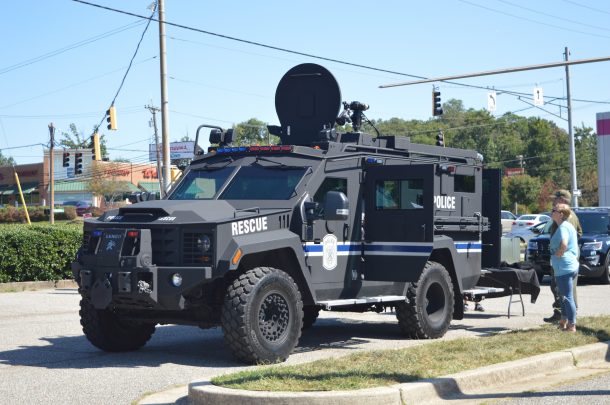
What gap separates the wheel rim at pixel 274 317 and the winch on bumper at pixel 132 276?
0.81 meters

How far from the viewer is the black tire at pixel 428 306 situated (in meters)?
11.4

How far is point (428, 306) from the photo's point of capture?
12.0 m

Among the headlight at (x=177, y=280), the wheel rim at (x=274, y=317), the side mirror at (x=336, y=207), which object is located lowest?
the wheel rim at (x=274, y=317)

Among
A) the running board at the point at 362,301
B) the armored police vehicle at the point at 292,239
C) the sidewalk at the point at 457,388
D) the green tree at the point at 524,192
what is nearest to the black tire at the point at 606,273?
the armored police vehicle at the point at 292,239

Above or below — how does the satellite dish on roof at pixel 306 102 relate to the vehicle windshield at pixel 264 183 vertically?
above

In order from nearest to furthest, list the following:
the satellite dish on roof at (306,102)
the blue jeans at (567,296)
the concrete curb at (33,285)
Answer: the blue jeans at (567,296), the satellite dish on roof at (306,102), the concrete curb at (33,285)

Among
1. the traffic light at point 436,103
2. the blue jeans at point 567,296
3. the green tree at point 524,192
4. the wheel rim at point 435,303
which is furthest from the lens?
the green tree at point 524,192

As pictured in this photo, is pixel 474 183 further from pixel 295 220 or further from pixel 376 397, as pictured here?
pixel 376 397

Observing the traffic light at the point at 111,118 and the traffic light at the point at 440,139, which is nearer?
the traffic light at the point at 440,139

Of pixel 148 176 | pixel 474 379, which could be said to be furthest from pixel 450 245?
pixel 148 176

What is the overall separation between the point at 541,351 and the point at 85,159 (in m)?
86.3

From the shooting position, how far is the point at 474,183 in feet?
43.3

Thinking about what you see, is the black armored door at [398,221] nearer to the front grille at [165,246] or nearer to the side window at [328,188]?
the side window at [328,188]

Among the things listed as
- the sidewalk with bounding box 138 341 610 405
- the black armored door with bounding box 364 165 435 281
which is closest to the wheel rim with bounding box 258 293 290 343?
the sidewalk with bounding box 138 341 610 405
